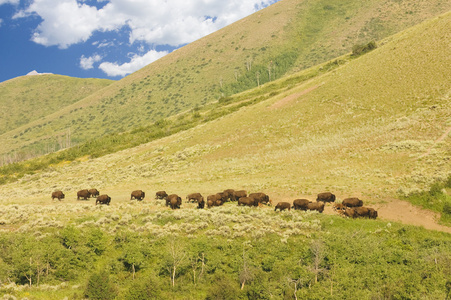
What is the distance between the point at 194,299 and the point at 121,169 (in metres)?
44.5

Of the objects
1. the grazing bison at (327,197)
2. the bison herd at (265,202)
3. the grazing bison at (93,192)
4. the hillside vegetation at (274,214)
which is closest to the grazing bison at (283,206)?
the bison herd at (265,202)

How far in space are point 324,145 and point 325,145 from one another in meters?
0.16

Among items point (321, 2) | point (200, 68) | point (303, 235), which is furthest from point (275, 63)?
point (303, 235)

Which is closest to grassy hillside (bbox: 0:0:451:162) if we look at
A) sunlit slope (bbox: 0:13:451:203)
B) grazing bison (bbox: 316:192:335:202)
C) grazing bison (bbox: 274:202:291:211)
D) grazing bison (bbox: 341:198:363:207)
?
sunlit slope (bbox: 0:13:451:203)

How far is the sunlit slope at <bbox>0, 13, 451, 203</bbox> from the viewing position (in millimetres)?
34500

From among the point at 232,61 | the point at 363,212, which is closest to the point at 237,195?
the point at 363,212

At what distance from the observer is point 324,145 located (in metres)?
45.4

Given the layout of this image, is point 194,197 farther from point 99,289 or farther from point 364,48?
point 364,48

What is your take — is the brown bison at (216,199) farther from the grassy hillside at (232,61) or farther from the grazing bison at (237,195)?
the grassy hillside at (232,61)

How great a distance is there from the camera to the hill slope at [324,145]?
34.2m

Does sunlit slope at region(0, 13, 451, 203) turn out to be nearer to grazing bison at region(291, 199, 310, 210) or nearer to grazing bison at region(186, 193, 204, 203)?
grazing bison at region(186, 193, 204, 203)

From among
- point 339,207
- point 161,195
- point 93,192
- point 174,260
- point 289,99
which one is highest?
point 289,99

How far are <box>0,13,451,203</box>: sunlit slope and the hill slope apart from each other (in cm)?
14

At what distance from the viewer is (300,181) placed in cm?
3553
